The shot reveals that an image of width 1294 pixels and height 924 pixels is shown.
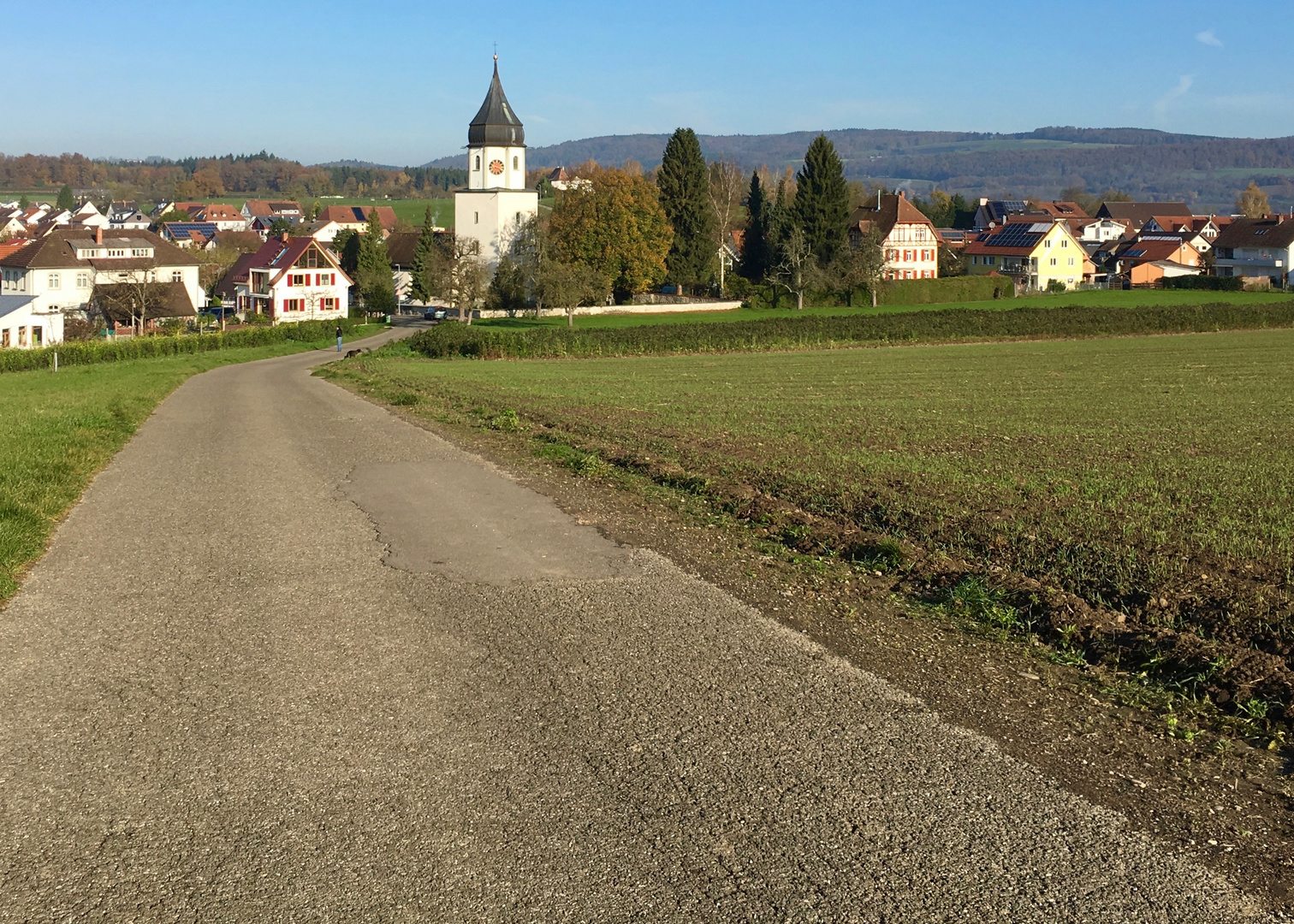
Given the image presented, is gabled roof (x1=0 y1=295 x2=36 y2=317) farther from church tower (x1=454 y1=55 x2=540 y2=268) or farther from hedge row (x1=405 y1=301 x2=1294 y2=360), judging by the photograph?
church tower (x1=454 y1=55 x2=540 y2=268)

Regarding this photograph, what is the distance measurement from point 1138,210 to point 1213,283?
10236 centimetres

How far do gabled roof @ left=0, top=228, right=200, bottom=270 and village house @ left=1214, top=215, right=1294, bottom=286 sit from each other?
9476 cm

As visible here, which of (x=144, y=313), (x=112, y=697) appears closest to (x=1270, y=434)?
(x=112, y=697)

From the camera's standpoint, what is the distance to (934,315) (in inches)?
2707

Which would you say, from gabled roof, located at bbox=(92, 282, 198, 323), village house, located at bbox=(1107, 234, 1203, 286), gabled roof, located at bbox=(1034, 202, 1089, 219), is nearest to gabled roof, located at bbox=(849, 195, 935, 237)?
village house, located at bbox=(1107, 234, 1203, 286)

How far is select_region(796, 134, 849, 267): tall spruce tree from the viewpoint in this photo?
94.8 metres

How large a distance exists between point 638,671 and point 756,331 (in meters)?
55.3

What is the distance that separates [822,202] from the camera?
9469cm

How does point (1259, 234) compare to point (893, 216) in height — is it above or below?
below

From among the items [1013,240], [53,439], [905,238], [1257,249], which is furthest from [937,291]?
[53,439]

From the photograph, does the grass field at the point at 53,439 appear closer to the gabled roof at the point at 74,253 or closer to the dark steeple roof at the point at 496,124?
the gabled roof at the point at 74,253

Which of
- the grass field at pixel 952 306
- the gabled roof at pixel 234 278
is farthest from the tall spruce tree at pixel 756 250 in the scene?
the gabled roof at pixel 234 278

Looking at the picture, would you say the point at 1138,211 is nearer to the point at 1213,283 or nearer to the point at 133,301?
the point at 1213,283

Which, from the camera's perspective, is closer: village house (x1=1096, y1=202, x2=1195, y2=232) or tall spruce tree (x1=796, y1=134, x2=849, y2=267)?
tall spruce tree (x1=796, y1=134, x2=849, y2=267)
